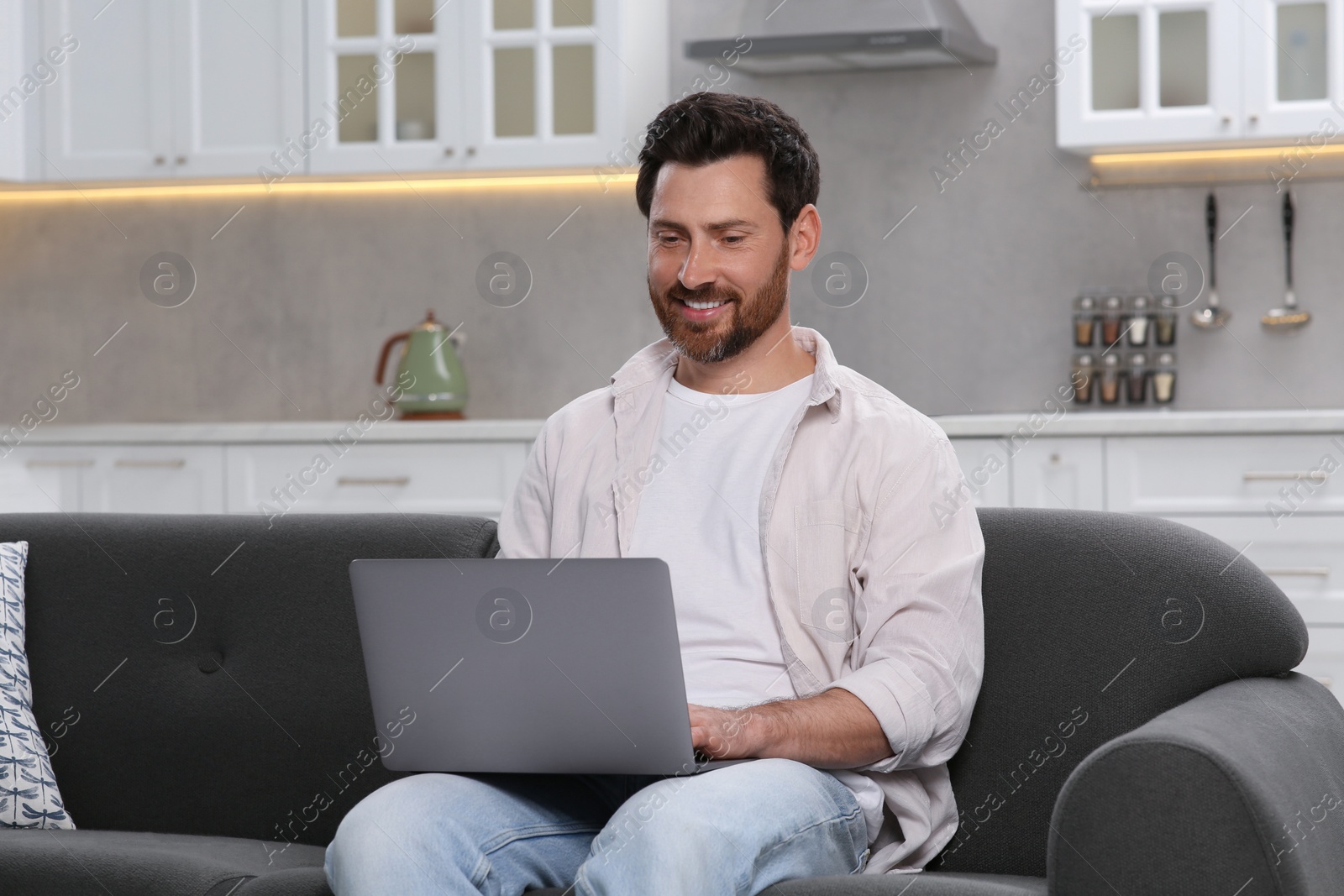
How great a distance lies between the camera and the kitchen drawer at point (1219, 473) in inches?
121

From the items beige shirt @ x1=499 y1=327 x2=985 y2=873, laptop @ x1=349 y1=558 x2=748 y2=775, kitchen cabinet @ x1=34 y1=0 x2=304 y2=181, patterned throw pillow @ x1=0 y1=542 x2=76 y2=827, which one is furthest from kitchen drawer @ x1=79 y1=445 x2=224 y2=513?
laptop @ x1=349 y1=558 x2=748 y2=775

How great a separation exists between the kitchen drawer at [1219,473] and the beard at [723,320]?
1.60m

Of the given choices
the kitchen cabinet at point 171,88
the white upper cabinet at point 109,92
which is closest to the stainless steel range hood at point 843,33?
the kitchen cabinet at point 171,88

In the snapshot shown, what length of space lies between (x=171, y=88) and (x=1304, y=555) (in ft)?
9.79

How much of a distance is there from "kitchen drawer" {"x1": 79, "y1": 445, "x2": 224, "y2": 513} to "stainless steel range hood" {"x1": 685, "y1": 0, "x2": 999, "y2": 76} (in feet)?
5.12

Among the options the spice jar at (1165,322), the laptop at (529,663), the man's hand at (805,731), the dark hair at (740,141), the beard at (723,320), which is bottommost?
the man's hand at (805,731)

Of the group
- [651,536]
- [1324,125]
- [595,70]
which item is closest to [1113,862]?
[651,536]

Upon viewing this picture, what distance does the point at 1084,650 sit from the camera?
1668 mm

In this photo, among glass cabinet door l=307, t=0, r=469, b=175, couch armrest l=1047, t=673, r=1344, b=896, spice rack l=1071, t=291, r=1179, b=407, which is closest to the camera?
couch armrest l=1047, t=673, r=1344, b=896

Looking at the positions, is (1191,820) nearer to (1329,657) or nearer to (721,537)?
(721,537)

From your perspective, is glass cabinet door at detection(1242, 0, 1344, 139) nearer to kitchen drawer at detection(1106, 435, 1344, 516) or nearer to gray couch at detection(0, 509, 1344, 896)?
kitchen drawer at detection(1106, 435, 1344, 516)

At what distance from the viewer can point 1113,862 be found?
1275 mm

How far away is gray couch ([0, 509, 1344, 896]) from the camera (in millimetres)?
1282

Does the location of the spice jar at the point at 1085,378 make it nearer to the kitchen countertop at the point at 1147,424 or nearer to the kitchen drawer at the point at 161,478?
the kitchen countertop at the point at 1147,424
